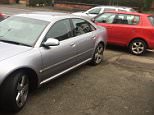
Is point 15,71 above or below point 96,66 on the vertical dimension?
above

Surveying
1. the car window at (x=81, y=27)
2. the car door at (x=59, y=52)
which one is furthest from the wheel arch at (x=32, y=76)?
the car window at (x=81, y=27)

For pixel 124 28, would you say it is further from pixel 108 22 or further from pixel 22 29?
pixel 22 29

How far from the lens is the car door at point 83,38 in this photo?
274 inches

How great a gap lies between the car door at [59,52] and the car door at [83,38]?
0.91 ft

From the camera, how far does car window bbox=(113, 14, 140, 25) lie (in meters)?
10.5

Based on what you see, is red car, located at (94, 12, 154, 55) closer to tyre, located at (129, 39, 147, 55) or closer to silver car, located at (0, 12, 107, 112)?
tyre, located at (129, 39, 147, 55)

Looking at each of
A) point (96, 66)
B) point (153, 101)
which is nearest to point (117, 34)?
point (96, 66)

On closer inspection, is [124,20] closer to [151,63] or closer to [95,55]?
[151,63]

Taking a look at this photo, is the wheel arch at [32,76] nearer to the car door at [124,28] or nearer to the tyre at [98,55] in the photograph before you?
the tyre at [98,55]

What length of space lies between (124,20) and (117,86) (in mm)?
4441

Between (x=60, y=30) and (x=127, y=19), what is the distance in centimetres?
479

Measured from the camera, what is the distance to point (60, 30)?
20.9ft

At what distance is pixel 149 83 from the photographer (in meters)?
7.16

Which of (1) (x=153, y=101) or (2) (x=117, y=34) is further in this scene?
(2) (x=117, y=34)
